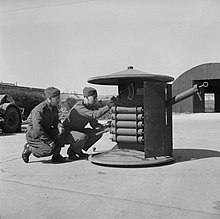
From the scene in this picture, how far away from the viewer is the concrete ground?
2.95m

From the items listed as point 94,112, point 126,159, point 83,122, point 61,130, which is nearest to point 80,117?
point 83,122

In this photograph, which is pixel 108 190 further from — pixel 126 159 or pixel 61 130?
pixel 61 130

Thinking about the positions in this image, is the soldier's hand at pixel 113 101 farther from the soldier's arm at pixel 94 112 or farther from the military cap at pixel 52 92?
the military cap at pixel 52 92

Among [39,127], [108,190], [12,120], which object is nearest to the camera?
[108,190]

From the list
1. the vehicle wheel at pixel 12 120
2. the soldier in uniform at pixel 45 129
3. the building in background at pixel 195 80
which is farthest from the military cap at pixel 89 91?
the building in background at pixel 195 80

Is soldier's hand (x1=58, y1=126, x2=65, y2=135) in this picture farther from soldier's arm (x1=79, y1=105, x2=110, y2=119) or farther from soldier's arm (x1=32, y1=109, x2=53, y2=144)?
soldier's arm (x1=79, y1=105, x2=110, y2=119)

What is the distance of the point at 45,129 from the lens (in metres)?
5.28

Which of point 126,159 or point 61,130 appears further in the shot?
point 61,130

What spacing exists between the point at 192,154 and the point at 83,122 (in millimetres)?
2136

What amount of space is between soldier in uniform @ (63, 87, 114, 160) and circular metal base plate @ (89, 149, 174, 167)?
0.37m

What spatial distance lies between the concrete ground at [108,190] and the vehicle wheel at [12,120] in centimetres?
601

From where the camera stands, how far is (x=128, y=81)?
5258 millimetres

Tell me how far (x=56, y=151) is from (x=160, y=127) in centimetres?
171

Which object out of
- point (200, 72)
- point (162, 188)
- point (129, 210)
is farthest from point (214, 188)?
A: point (200, 72)
